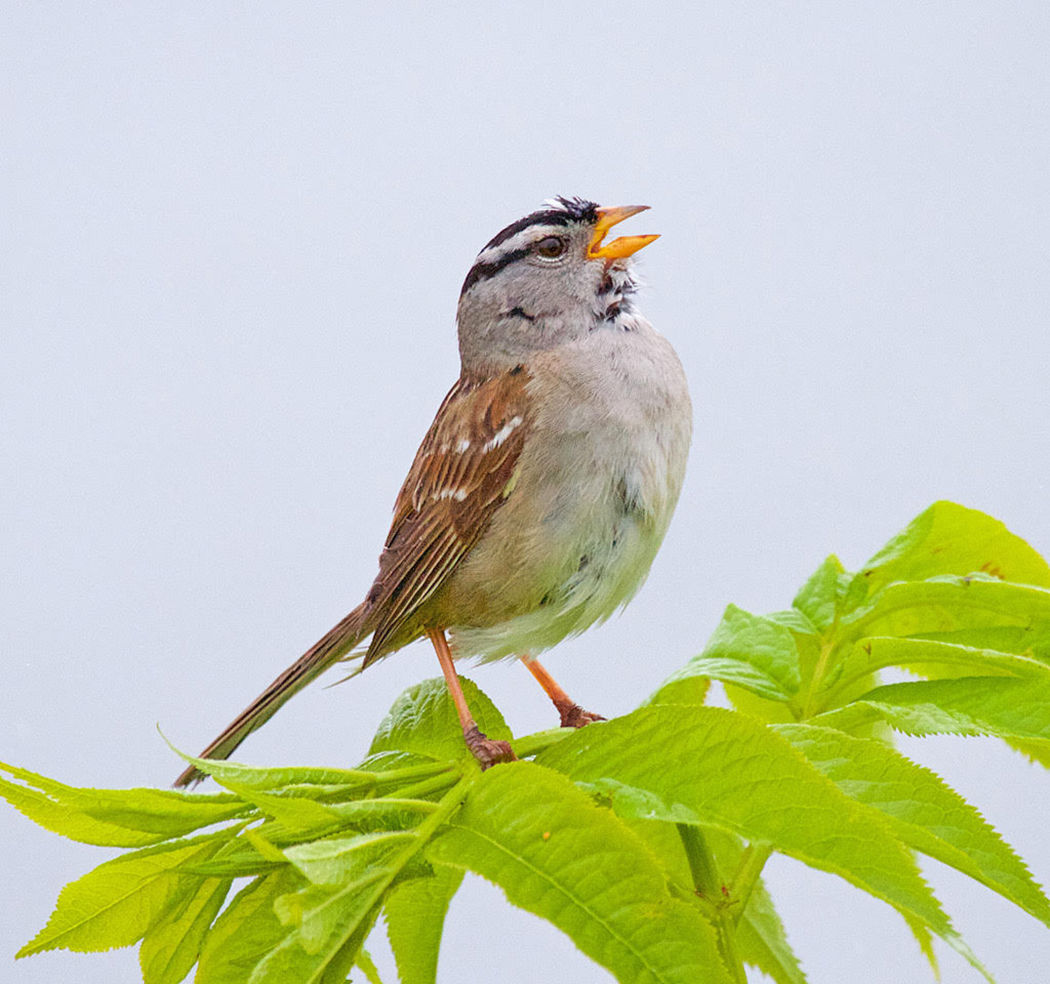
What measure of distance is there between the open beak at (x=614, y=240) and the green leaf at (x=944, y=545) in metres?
0.70

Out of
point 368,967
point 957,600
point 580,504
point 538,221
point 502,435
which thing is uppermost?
point 538,221

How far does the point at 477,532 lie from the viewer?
1.70 m

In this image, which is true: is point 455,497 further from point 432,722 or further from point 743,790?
point 743,790

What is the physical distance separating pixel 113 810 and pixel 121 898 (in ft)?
0.39

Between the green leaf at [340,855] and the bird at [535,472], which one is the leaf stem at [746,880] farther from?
the bird at [535,472]

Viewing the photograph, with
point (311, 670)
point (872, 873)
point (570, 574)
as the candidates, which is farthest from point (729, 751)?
point (311, 670)

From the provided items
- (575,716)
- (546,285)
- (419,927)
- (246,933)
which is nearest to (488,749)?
(419,927)

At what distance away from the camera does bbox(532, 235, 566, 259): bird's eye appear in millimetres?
1862

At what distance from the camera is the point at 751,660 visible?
42.0 inches

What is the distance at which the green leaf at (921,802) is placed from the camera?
0.82m

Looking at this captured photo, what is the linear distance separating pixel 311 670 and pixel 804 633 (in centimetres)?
84

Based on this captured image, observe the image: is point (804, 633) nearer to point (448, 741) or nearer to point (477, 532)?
point (448, 741)

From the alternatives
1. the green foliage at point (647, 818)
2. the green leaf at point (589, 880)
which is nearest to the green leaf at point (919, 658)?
the green foliage at point (647, 818)

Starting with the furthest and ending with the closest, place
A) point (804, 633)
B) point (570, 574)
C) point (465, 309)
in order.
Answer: point (465, 309), point (570, 574), point (804, 633)
